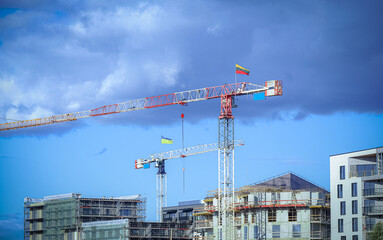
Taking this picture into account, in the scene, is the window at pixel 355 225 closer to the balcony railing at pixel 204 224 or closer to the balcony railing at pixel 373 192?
the balcony railing at pixel 373 192

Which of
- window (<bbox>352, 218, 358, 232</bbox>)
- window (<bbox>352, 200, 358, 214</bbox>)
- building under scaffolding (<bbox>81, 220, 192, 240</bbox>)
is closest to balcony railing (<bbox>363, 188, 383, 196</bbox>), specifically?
window (<bbox>352, 200, 358, 214</bbox>)

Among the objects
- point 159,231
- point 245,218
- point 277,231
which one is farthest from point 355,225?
point 159,231

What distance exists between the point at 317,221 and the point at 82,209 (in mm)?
79755

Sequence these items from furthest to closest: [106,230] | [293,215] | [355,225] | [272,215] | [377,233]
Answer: [106,230]
[272,215]
[293,215]
[355,225]
[377,233]

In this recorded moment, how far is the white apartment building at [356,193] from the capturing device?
12912cm

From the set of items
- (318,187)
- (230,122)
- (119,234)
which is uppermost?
(230,122)

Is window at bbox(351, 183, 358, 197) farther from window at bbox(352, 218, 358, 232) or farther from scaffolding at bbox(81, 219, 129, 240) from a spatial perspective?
scaffolding at bbox(81, 219, 129, 240)

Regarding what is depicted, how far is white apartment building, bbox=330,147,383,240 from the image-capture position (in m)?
129

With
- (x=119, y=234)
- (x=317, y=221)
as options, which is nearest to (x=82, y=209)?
(x=119, y=234)

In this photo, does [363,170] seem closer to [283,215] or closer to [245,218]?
[283,215]

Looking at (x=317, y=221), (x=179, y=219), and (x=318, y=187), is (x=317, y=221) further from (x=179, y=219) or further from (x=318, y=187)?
(x=179, y=219)

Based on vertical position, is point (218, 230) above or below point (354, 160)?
below

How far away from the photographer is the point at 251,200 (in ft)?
477

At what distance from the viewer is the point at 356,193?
432ft
